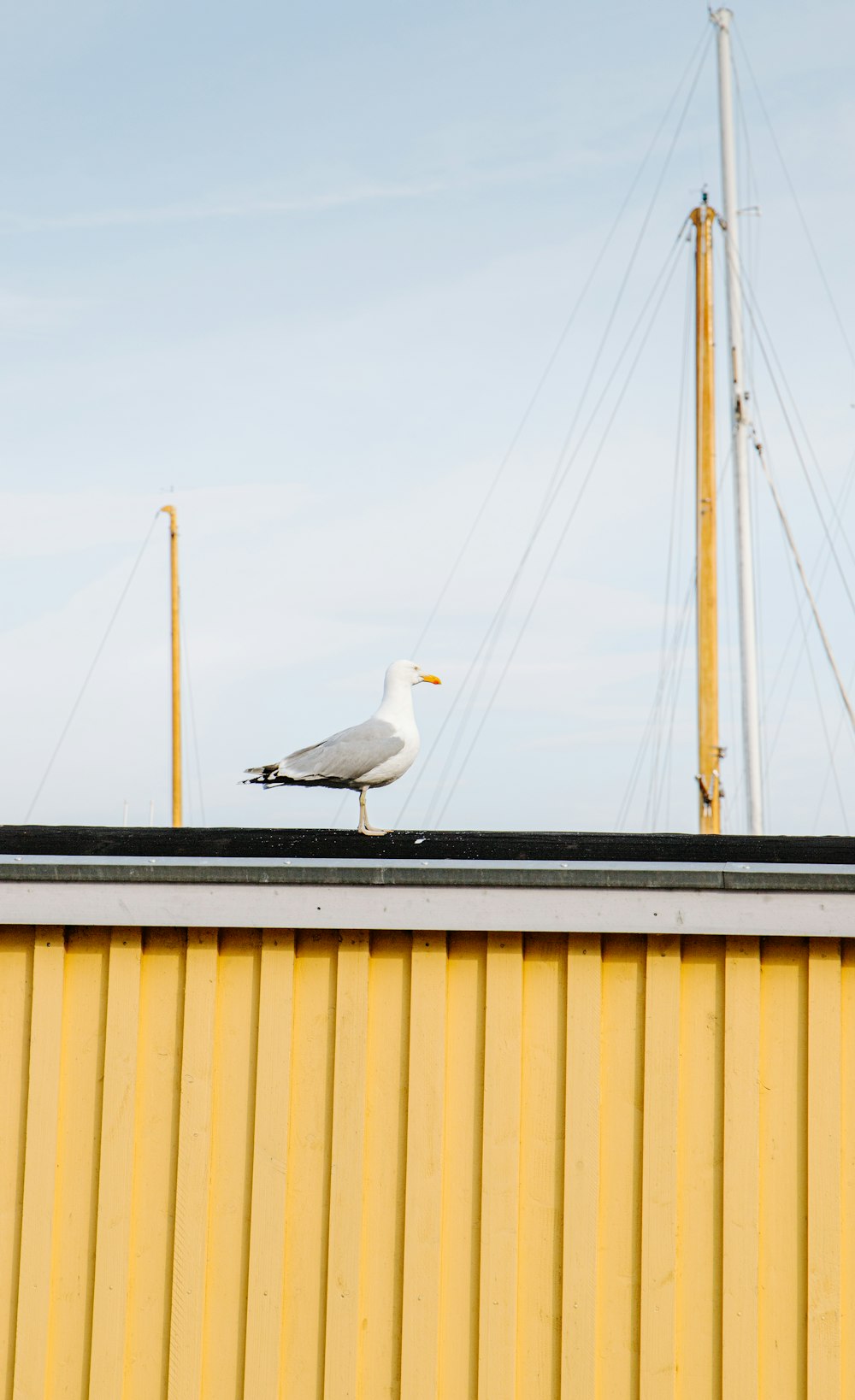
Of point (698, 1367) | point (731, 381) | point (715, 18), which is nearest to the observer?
point (698, 1367)

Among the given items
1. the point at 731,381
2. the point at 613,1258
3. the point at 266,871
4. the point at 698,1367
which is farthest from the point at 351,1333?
the point at 731,381

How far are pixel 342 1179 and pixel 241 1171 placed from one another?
11.6 inches

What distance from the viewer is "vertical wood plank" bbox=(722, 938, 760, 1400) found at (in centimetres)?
332

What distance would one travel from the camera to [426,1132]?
340 cm

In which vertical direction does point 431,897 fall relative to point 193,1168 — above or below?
above

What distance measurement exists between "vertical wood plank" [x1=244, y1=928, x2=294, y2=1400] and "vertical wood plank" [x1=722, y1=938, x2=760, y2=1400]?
4.13 feet

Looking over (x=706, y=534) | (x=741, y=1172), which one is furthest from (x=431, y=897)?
(x=706, y=534)

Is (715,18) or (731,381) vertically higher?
(715,18)

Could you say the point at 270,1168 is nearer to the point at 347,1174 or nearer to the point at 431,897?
the point at 347,1174

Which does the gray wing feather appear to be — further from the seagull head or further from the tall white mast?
the tall white mast

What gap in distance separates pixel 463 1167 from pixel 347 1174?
330 millimetres

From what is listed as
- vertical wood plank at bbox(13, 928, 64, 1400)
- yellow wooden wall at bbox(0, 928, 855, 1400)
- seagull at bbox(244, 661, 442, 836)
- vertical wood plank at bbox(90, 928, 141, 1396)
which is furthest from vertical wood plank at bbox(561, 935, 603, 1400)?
seagull at bbox(244, 661, 442, 836)

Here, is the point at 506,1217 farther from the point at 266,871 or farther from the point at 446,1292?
the point at 266,871

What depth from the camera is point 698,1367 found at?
3.34m
